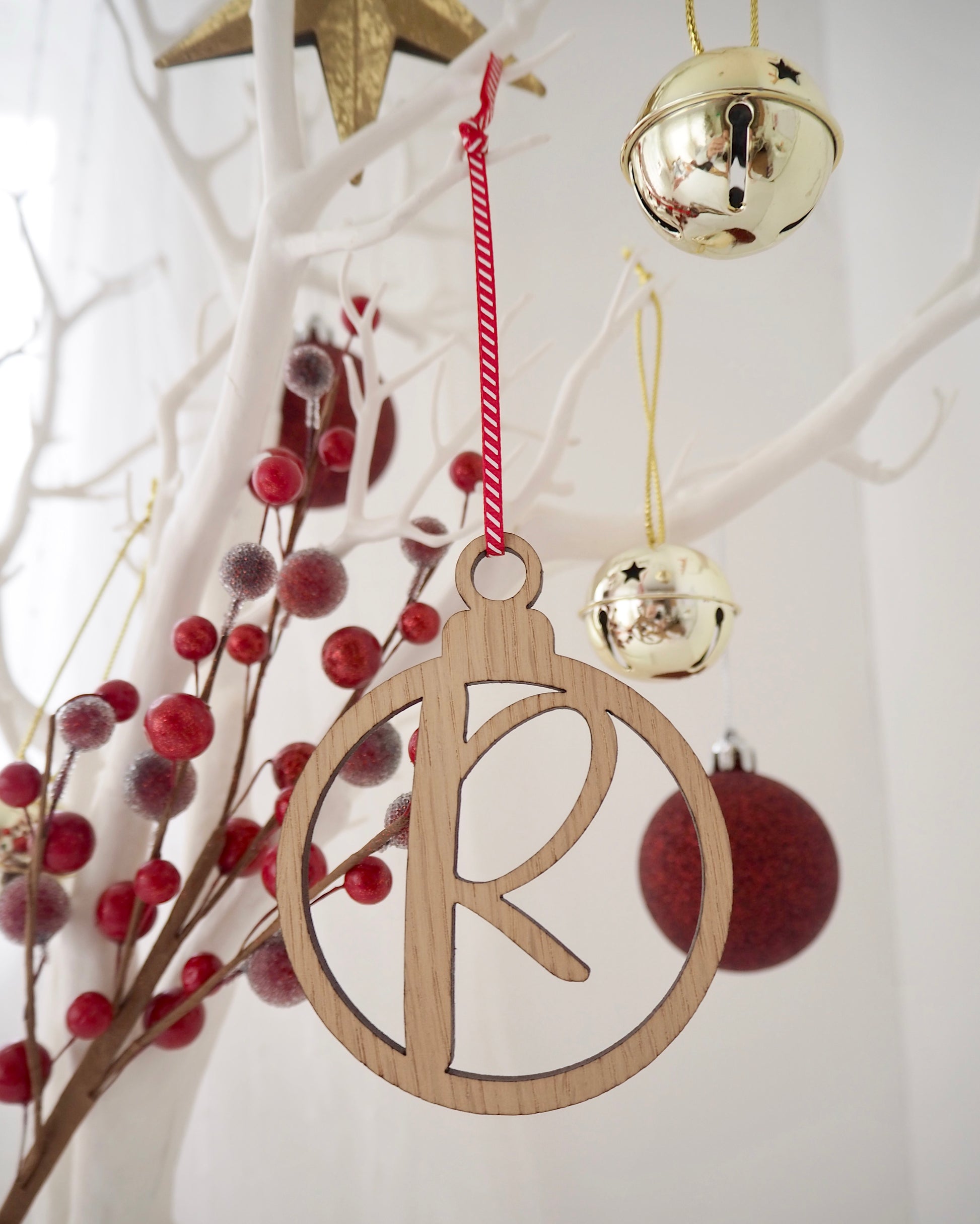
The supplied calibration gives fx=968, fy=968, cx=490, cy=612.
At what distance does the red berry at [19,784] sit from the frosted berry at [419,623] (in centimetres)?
29

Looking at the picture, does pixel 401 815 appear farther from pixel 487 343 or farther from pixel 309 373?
pixel 309 373

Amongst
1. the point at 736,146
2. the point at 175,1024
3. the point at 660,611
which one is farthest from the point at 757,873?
the point at 736,146

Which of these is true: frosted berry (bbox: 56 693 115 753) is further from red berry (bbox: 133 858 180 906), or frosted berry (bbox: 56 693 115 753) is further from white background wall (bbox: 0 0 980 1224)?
white background wall (bbox: 0 0 980 1224)

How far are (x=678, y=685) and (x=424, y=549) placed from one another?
0.69 metres

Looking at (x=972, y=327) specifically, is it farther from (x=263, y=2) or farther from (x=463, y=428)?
(x=263, y=2)

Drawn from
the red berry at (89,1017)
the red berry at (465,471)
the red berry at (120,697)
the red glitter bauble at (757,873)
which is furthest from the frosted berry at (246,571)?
the red glitter bauble at (757,873)

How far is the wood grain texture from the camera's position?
47 cm

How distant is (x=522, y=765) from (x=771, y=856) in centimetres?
45

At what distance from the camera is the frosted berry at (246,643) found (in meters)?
0.74

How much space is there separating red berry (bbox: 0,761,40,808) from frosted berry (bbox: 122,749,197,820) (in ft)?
0.21

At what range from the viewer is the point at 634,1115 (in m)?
1.26

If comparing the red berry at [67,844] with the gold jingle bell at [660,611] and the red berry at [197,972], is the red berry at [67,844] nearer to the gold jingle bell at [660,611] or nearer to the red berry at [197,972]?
the red berry at [197,972]

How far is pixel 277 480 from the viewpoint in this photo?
722mm

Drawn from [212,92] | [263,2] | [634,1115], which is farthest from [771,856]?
[212,92]
